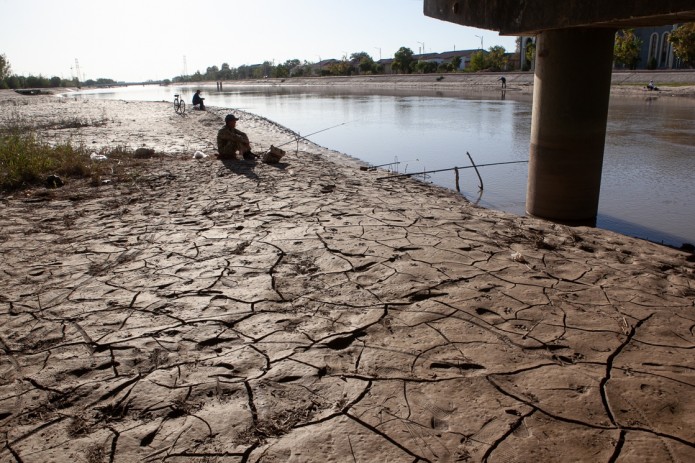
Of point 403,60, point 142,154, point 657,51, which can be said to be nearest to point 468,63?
point 403,60

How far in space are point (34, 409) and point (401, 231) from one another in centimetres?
395

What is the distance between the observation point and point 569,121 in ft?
24.6

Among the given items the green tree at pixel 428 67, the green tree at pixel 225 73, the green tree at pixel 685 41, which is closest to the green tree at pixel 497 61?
the green tree at pixel 428 67

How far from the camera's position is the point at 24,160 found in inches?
339

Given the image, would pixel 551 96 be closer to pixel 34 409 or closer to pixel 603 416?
pixel 603 416

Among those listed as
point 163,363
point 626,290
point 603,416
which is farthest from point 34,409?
point 626,290

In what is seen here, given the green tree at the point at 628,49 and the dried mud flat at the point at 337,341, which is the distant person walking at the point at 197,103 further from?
the green tree at the point at 628,49

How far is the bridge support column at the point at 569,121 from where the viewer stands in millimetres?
7215

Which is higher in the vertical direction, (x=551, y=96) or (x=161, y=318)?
(x=551, y=96)

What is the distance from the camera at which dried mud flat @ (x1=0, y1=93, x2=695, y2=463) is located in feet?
8.61

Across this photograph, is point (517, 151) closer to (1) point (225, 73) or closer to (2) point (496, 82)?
(2) point (496, 82)

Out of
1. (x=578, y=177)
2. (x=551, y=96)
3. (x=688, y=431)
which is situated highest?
(x=551, y=96)

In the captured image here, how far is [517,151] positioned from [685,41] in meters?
36.2

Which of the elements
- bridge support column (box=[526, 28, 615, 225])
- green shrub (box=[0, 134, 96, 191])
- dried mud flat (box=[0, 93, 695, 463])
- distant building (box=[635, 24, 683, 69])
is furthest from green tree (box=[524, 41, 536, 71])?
dried mud flat (box=[0, 93, 695, 463])
